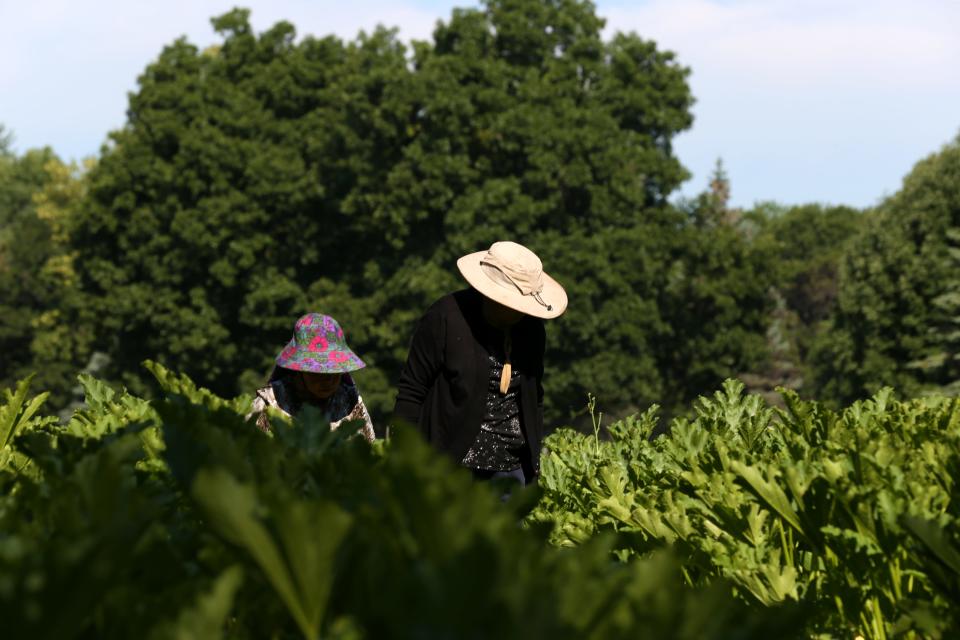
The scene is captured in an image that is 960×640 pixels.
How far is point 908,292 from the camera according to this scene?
3559 cm

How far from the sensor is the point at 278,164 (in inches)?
1449

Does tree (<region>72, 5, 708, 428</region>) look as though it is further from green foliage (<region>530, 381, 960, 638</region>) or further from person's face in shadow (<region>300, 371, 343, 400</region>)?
green foliage (<region>530, 381, 960, 638</region>)

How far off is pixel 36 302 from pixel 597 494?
56574 millimetres

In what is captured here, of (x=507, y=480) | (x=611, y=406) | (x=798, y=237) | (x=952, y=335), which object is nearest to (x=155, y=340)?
(x=611, y=406)

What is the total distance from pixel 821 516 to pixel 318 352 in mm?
2809

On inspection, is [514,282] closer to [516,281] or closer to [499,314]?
[516,281]

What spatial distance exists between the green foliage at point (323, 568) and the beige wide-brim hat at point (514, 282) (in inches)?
126

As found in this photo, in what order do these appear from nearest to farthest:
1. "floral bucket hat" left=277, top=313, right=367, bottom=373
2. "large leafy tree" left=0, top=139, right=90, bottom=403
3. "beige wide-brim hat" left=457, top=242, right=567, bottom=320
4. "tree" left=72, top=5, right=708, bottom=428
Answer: "beige wide-brim hat" left=457, top=242, right=567, bottom=320, "floral bucket hat" left=277, top=313, right=367, bottom=373, "tree" left=72, top=5, right=708, bottom=428, "large leafy tree" left=0, top=139, right=90, bottom=403

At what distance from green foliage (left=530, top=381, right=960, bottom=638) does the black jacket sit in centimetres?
71

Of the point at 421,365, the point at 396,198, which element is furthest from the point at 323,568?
the point at 396,198

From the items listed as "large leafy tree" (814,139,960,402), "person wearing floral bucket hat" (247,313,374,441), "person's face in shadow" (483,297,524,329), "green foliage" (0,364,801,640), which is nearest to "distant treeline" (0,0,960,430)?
"large leafy tree" (814,139,960,402)

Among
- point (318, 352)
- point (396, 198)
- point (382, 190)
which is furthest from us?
point (382, 190)

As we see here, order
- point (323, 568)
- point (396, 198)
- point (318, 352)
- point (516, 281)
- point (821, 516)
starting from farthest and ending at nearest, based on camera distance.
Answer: point (396, 198)
point (318, 352)
point (516, 281)
point (821, 516)
point (323, 568)

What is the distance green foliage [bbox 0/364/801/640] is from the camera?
1605 mm
